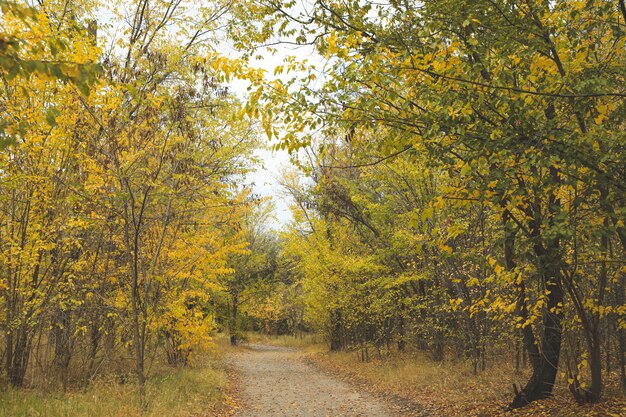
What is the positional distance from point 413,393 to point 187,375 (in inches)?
228

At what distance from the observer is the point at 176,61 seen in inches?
295

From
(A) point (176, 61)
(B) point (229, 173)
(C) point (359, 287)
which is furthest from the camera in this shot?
(C) point (359, 287)

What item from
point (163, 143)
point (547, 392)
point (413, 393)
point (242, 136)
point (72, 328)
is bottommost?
point (413, 393)

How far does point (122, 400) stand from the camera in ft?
25.3

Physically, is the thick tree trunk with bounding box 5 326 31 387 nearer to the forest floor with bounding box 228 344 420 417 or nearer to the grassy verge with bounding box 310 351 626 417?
the forest floor with bounding box 228 344 420 417

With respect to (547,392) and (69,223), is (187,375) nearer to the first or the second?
(69,223)

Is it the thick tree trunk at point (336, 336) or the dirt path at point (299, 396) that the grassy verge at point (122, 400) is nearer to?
the dirt path at point (299, 396)

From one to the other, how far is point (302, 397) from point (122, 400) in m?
4.56

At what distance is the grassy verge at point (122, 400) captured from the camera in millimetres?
6699

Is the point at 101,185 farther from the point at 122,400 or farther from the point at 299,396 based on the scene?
the point at 299,396

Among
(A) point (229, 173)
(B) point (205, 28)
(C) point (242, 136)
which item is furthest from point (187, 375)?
(B) point (205, 28)

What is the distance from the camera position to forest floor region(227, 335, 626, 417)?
6955 mm

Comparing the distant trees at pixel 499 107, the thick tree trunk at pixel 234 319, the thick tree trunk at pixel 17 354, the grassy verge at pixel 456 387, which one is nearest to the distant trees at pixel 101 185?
the thick tree trunk at pixel 17 354

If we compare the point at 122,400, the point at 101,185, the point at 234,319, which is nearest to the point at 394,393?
the point at 122,400
